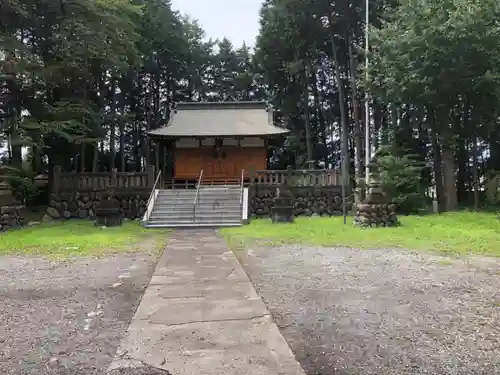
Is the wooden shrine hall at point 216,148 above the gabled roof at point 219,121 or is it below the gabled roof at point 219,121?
below

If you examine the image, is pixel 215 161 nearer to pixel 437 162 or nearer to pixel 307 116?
pixel 307 116

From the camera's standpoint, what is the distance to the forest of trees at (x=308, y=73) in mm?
13836

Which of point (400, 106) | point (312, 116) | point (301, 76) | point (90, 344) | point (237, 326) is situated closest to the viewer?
point (90, 344)

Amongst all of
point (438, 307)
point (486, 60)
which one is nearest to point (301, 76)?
point (486, 60)

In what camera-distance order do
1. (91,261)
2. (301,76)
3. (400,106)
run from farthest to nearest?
(301,76) < (400,106) < (91,261)

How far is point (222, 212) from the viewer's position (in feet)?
46.3

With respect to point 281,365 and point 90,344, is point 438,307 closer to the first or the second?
point 281,365

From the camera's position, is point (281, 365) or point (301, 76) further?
point (301, 76)

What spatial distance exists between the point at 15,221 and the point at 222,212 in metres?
6.40

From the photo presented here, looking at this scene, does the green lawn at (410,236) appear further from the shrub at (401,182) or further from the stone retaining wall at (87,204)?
the stone retaining wall at (87,204)

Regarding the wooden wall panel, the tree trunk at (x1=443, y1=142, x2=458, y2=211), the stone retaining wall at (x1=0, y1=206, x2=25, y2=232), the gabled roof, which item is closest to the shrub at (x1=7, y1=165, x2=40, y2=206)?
the stone retaining wall at (x1=0, y1=206, x2=25, y2=232)

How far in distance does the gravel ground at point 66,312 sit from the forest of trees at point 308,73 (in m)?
9.25

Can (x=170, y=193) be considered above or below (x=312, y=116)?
below

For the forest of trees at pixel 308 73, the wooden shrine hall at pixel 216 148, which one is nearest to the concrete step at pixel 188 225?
the forest of trees at pixel 308 73
